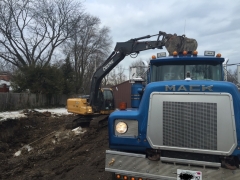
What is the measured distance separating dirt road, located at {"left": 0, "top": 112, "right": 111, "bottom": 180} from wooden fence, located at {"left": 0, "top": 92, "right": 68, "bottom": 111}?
12.1 m

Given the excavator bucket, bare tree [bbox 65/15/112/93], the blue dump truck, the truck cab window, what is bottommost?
the blue dump truck

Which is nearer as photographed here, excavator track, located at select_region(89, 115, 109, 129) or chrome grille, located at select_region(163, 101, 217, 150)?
chrome grille, located at select_region(163, 101, 217, 150)

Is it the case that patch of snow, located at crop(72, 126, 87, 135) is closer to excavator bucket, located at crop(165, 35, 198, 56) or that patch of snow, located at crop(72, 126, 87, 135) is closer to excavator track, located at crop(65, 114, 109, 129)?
excavator track, located at crop(65, 114, 109, 129)

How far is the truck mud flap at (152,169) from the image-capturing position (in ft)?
12.1

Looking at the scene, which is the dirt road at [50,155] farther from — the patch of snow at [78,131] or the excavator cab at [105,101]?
the excavator cab at [105,101]

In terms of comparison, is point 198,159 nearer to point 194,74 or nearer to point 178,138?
point 178,138

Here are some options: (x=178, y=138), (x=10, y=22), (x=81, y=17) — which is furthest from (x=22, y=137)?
(x=81, y=17)

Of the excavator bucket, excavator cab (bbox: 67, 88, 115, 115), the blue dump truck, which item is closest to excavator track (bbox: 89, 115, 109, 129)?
excavator cab (bbox: 67, 88, 115, 115)

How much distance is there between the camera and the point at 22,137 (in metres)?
14.2

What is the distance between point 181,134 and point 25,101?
94.3 ft

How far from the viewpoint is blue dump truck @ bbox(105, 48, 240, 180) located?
3822 mm

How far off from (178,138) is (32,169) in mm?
5449

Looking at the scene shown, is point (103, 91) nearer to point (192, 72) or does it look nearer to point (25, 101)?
point (192, 72)

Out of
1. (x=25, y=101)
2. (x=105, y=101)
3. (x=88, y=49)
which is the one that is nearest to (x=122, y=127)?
(x=105, y=101)
